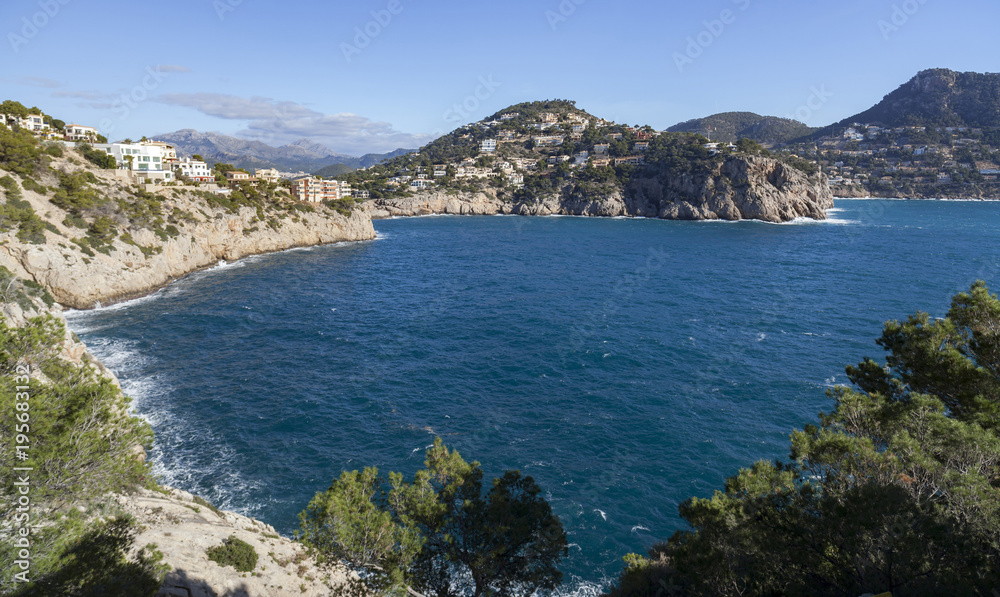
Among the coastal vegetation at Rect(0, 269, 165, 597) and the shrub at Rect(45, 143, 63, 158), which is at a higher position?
the shrub at Rect(45, 143, 63, 158)

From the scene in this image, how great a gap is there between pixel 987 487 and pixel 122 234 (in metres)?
73.9

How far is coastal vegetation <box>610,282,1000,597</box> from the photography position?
9.86 meters

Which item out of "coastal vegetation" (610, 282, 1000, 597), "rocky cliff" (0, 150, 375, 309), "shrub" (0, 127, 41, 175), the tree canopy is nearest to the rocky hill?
"rocky cliff" (0, 150, 375, 309)

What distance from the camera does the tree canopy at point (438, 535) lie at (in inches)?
566

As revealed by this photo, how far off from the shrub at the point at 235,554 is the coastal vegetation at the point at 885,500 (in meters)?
12.1

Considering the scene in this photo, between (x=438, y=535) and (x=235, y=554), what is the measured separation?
6744mm

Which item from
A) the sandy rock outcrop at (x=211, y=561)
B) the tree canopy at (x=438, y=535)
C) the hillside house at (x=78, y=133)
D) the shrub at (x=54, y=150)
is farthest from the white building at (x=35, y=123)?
the tree canopy at (x=438, y=535)

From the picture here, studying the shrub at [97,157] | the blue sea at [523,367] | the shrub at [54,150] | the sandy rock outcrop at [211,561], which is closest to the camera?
the sandy rock outcrop at [211,561]

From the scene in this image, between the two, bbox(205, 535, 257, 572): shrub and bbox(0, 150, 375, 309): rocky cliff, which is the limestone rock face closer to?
bbox(0, 150, 375, 309): rocky cliff

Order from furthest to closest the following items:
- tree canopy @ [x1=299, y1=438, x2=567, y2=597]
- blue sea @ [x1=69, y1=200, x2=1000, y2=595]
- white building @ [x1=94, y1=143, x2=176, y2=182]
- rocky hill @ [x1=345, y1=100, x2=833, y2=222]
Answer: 1. rocky hill @ [x1=345, y1=100, x2=833, y2=222]
2. white building @ [x1=94, y1=143, x2=176, y2=182]
3. blue sea @ [x1=69, y1=200, x2=1000, y2=595]
4. tree canopy @ [x1=299, y1=438, x2=567, y2=597]

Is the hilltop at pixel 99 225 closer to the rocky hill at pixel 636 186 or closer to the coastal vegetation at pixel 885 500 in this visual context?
the coastal vegetation at pixel 885 500

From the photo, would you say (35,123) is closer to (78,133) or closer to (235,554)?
(78,133)

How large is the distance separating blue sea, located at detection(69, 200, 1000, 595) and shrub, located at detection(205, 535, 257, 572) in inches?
235

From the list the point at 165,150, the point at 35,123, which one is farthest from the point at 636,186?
the point at 35,123
